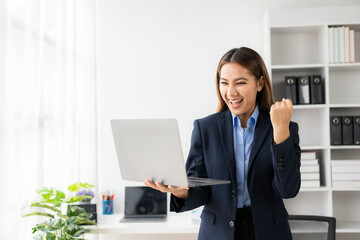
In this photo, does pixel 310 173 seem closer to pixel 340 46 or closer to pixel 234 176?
pixel 340 46

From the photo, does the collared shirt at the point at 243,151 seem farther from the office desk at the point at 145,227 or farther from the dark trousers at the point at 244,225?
the office desk at the point at 145,227

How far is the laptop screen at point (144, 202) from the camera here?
312cm

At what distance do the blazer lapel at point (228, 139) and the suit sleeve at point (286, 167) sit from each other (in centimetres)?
17

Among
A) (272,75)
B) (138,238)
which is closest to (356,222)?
(272,75)

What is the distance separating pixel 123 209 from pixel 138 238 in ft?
0.94

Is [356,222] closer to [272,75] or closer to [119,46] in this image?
[272,75]

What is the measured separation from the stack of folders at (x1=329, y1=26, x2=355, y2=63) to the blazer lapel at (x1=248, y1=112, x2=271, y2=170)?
1.70 metres

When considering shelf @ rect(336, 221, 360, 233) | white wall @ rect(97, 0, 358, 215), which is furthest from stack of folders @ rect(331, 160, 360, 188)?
white wall @ rect(97, 0, 358, 215)

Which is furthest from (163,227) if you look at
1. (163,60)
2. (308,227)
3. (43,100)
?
(163,60)

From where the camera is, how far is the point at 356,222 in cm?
324

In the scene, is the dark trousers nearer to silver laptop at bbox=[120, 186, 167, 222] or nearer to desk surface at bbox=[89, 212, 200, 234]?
desk surface at bbox=[89, 212, 200, 234]

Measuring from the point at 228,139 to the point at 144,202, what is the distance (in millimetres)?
1741

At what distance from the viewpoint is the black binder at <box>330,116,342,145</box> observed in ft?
9.89

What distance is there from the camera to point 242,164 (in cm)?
157
